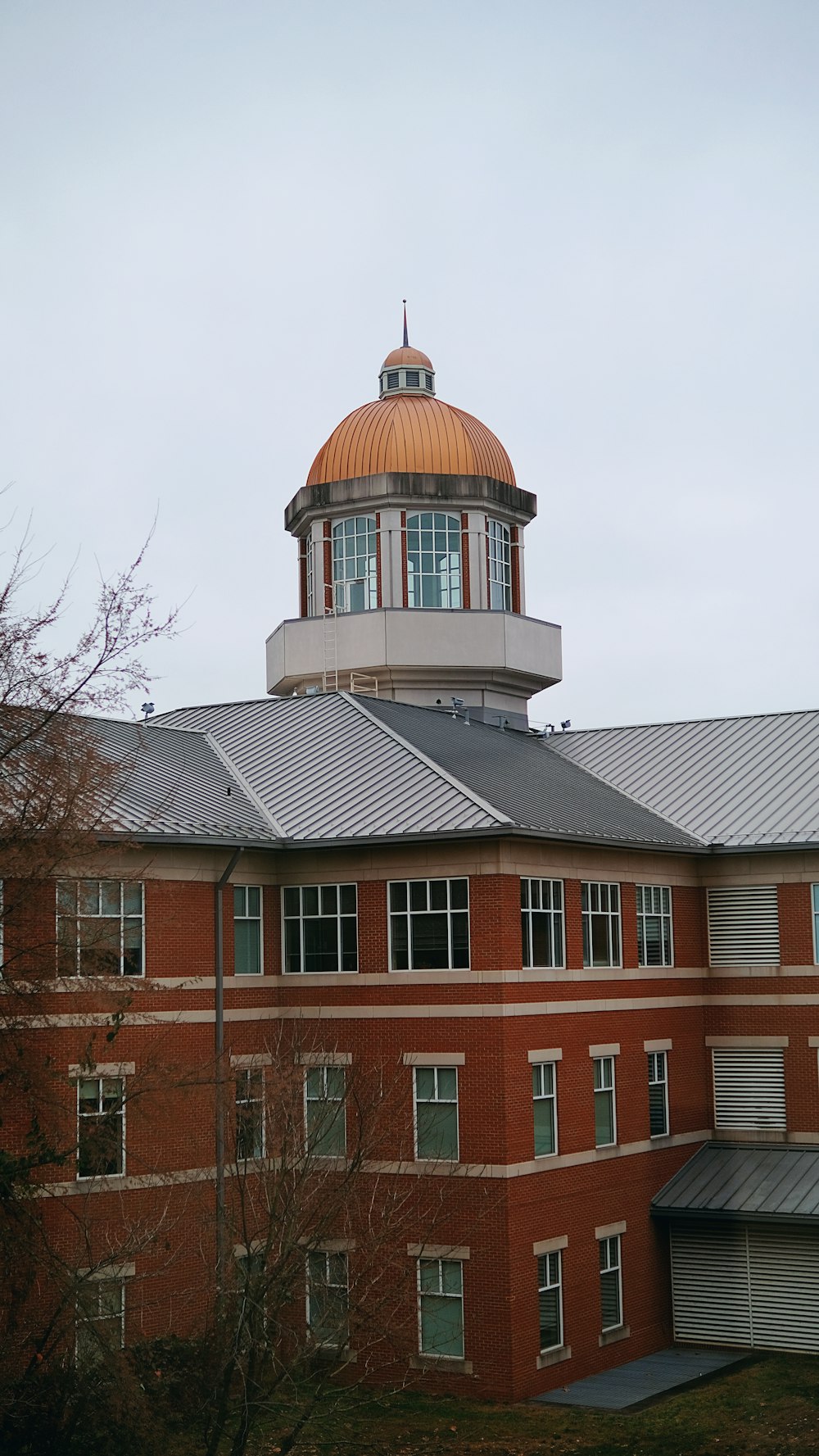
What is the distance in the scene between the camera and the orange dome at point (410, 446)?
44781mm

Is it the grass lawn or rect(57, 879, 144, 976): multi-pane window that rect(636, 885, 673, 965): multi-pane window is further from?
rect(57, 879, 144, 976): multi-pane window

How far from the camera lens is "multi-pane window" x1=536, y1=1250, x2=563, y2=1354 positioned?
29.5 metres

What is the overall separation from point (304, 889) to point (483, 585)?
14.8 m

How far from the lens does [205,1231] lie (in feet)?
93.2

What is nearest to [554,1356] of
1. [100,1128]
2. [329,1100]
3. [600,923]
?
[329,1100]

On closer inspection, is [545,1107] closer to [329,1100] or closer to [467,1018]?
[467,1018]

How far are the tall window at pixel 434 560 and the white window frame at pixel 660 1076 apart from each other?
565 inches

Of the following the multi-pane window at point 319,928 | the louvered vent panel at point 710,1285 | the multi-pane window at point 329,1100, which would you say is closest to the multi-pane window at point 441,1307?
the multi-pane window at point 329,1100

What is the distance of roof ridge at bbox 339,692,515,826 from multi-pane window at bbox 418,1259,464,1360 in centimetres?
782

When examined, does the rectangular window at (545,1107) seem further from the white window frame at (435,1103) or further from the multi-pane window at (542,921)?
the multi-pane window at (542,921)

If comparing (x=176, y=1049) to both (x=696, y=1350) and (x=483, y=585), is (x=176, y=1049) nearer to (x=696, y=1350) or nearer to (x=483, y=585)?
(x=696, y=1350)

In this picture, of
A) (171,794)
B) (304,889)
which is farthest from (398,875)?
(171,794)

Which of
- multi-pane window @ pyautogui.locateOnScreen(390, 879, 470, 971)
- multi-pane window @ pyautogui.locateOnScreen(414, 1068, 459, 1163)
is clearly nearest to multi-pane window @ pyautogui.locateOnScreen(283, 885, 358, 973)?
multi-pane window @ pyautogui.locateOnScreen(390, 879, 470, 971)

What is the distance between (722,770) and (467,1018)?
490 inches
